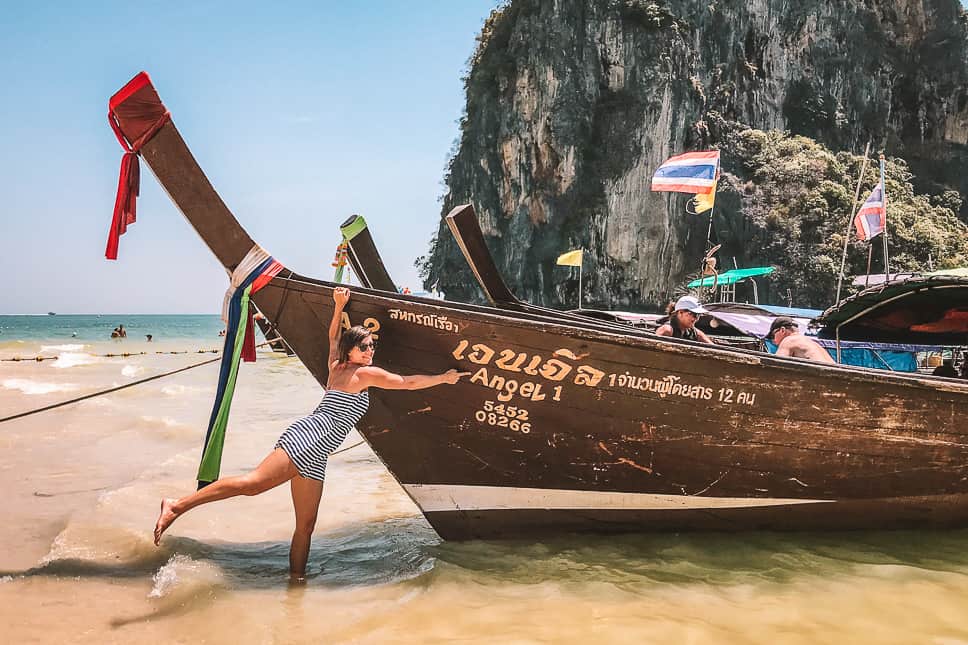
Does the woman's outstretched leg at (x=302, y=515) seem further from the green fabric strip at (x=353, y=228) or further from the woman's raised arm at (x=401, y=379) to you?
the green fabric strip at (x=353, y=228)

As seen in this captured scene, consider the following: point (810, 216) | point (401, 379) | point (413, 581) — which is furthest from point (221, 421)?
point (810, 216)

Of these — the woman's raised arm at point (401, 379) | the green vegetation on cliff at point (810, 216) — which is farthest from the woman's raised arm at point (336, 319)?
the green vegetation on cliff at point (810, 216)

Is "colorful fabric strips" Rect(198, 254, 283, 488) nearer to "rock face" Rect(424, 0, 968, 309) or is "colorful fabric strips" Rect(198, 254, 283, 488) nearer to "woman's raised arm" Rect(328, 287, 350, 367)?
"woman's raised arm" Rect(328, 287, 350, 367)

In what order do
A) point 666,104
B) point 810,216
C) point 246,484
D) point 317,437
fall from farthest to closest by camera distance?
point 666,104 < point 810,216 < point 317,437 < point 246,484

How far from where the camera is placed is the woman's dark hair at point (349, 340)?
11.1ft

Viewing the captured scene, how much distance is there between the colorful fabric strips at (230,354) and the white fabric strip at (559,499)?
42.6 inches

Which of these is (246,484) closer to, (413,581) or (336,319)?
(336,319)

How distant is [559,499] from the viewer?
3938 millimetres

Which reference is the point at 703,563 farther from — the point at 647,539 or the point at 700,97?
the point at 700,97

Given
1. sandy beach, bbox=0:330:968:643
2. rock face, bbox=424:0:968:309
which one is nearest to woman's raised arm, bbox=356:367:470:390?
sandy beach, bbox=0:330:968:643

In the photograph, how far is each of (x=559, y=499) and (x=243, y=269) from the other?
2221 millimetres

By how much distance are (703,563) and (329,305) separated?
8.44ft

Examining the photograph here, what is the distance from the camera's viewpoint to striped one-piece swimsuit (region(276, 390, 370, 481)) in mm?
3260

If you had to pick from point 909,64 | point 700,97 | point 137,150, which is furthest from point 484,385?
point 909,64
